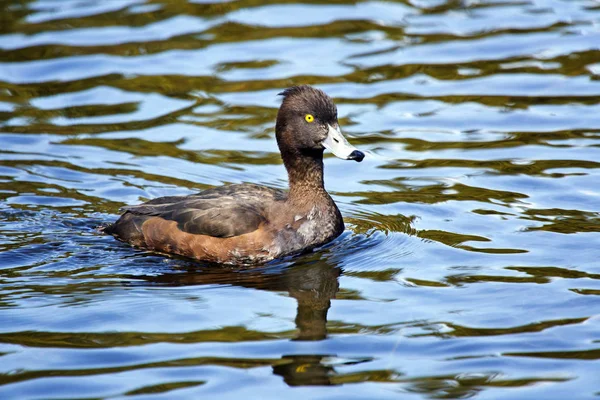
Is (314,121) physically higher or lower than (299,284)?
higher

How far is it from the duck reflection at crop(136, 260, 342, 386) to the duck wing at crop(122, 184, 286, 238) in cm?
41

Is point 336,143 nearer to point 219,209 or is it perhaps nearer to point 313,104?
point 313,104

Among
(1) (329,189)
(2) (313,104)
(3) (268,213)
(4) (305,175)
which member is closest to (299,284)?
(3) (268,213)

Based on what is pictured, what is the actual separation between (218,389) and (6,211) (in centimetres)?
462

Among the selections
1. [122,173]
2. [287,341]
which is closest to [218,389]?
[287,341]

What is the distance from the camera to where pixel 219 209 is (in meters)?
8.88

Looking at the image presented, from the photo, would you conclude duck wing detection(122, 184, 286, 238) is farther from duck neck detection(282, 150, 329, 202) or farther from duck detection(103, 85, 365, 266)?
duck neck detection(282, 150, 329, 202)

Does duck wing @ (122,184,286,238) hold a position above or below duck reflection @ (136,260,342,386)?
above

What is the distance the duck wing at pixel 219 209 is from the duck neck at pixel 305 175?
0.63ft

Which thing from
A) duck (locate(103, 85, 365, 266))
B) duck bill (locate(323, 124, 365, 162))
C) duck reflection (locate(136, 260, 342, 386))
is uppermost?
duck bill (locate(323, 124, 365, 162))

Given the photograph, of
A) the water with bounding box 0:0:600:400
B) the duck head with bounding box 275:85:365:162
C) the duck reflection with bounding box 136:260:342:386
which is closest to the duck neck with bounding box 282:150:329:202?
the duck head with bounding box 275:85:365:162

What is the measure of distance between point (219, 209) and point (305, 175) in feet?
2.96

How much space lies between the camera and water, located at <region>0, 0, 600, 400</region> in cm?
643

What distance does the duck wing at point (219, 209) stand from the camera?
8758 mm
